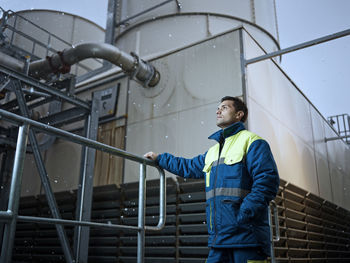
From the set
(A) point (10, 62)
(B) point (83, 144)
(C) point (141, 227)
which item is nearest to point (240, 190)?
(C) point (141, 227)

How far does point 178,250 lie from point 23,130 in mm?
4641

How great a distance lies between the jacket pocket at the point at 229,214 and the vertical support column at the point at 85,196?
4.58 m

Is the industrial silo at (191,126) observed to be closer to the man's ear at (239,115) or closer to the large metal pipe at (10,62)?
the large metal pipe at (10,62)

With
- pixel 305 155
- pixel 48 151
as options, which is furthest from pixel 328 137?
pixel 48 151

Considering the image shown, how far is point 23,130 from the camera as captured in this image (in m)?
1.91

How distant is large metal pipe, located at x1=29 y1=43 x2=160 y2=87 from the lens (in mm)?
7277

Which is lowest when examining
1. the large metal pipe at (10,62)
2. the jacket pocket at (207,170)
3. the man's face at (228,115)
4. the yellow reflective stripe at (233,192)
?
the yellow reflective stripe at (233,192)

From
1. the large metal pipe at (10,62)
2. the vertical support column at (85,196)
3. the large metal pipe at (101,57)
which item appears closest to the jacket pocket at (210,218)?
the vertical support column at (85,196)

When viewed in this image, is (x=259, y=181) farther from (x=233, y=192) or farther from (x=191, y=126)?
(x=191, y=126)

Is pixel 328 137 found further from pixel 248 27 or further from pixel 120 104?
pixel 120 104

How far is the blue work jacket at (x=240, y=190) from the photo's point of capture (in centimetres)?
214

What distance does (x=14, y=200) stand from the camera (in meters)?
1.79

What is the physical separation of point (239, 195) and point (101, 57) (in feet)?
19.4

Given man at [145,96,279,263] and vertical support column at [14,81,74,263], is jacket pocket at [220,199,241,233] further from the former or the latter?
vertical support column at [14,81,74,263]
